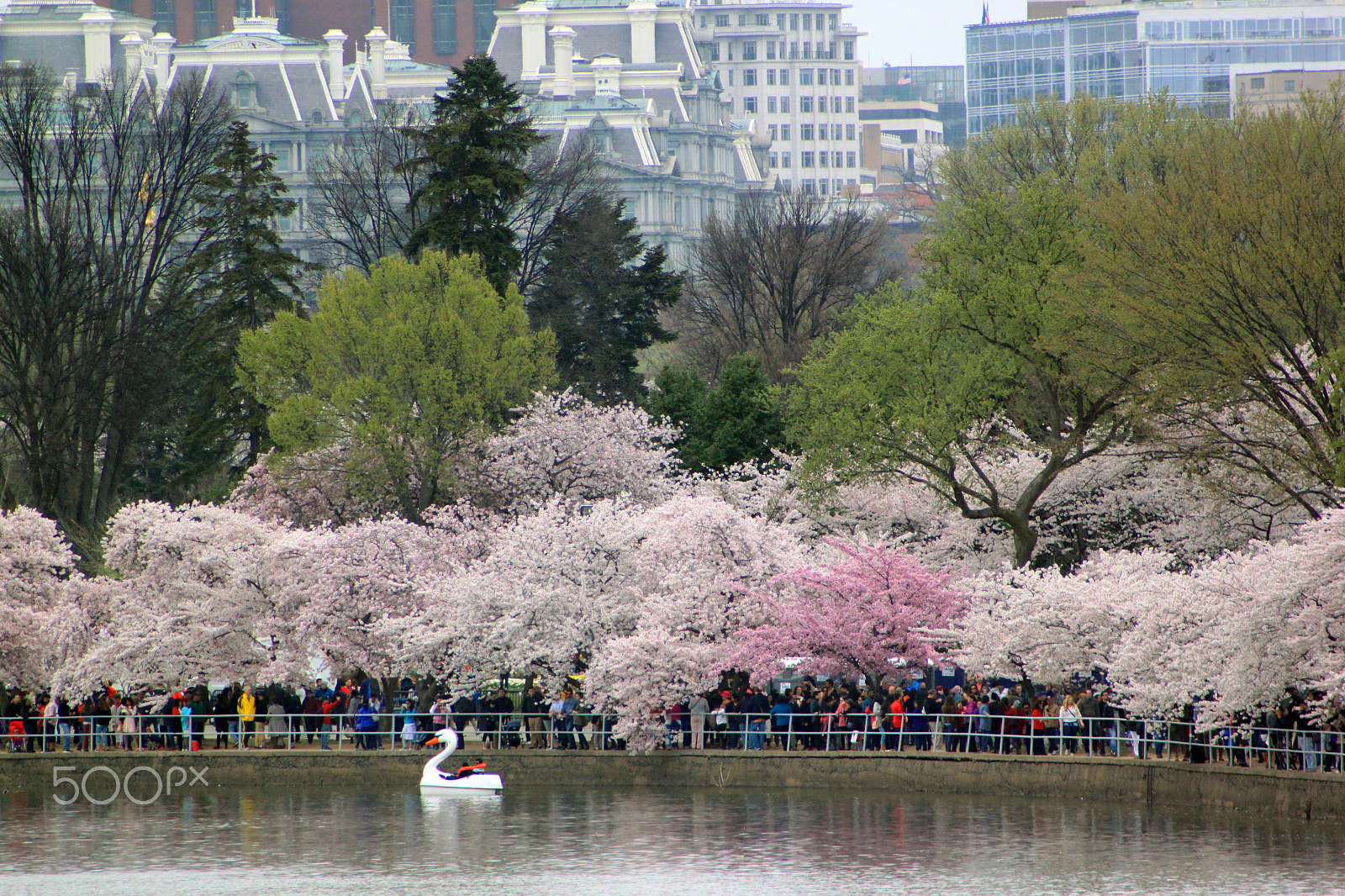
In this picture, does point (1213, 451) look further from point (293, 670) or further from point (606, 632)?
point (293, 670)

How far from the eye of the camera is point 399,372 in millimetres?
46562

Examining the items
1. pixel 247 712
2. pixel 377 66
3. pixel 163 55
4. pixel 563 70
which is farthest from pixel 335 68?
pixel 247 712

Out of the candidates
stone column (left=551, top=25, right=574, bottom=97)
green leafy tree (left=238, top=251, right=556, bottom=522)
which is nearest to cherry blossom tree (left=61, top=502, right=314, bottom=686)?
green leafy tree (left=238, top=251, right=556, bottom=522)

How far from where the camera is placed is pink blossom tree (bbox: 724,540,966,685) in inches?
1570

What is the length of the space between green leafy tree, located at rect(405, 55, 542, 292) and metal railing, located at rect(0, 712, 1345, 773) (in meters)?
15.6

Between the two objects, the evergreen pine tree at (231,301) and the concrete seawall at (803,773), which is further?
the evergreen pine tree at (231,301)

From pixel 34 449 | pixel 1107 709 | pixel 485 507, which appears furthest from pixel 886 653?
pixel 34 449

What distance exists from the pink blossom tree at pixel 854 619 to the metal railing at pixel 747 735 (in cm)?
157

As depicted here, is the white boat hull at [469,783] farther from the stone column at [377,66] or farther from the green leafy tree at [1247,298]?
the stone column at [377,66]

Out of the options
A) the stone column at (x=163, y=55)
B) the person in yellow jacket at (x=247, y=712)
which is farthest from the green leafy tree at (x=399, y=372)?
the stone column at (x=163, y=55)

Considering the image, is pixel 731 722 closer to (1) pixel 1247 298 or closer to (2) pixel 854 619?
(2) pixel 854 619

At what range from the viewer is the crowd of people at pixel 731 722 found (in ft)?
112

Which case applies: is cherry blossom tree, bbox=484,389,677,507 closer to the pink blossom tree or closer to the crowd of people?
the crowd of people

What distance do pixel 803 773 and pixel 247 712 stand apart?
463 inches
